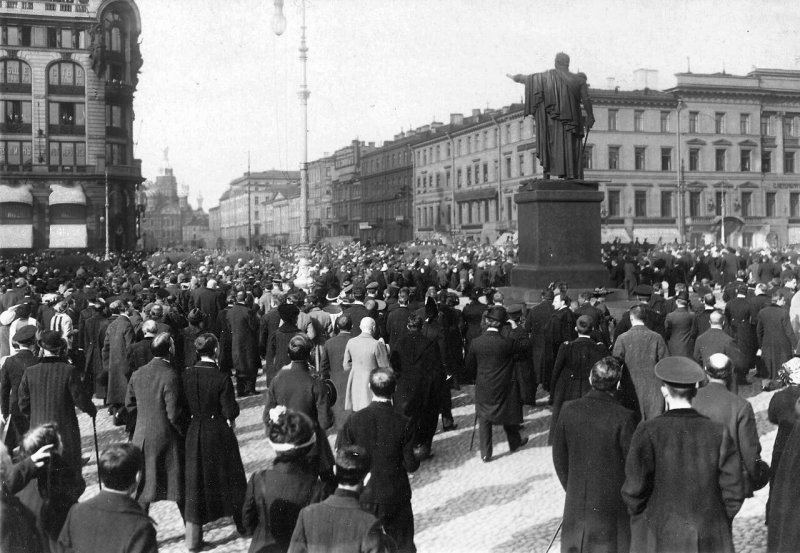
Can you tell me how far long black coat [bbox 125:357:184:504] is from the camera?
678cm

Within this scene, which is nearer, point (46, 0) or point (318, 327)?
point (318, 327)

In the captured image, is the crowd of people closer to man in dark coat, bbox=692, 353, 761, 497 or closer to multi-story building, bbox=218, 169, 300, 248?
man in dark coat, bbox=692, 353, 761, 497

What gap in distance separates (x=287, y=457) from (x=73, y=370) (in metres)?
3.47

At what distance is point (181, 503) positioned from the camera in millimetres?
6758

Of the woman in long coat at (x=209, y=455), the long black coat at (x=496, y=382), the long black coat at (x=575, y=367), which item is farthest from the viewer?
the long black coat at (x=496, y=382)

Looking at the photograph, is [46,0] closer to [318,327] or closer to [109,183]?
[109,183]

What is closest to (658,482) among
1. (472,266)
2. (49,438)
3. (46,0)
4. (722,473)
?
(722,473)

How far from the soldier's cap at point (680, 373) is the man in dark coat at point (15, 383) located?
5.54 metres

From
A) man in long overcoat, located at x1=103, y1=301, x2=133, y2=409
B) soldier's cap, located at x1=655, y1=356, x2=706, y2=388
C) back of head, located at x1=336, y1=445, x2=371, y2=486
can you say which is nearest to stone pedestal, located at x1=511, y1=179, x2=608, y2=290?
man in long overcoat, located at x1=103, y1=301, x2=133, y2=409

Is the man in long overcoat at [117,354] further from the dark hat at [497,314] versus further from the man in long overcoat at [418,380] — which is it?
the dark hat at [497,314]

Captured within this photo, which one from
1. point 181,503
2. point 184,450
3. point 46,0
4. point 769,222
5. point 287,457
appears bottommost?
point 181,503

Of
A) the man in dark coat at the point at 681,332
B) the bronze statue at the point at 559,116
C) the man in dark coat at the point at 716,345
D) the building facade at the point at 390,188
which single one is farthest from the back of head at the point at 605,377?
the building facade at the point at 390,188

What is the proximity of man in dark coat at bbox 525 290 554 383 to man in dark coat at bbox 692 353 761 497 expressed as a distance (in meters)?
5.76

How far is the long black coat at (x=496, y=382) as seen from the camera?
352 inches
